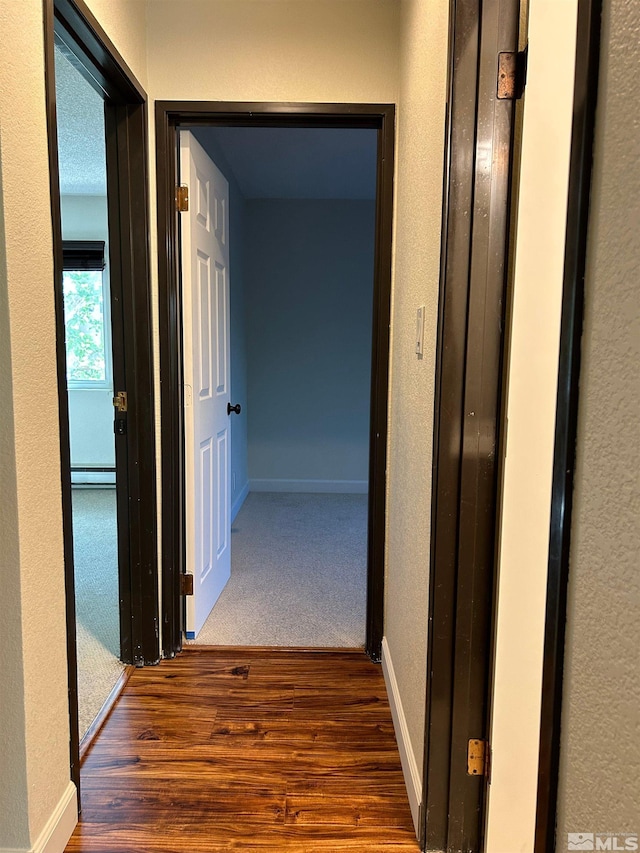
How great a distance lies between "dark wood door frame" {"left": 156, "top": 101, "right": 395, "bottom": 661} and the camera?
79.9 inches

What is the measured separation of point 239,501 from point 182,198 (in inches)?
107

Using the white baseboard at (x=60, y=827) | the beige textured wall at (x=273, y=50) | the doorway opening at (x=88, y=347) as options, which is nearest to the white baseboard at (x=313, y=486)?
the doorway opening at (x=88, y=347)

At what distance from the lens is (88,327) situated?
5.04 metres

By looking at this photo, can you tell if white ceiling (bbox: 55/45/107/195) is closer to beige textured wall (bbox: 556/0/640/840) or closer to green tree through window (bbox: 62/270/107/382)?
green tree through window (bbox: 62/270/107/382)

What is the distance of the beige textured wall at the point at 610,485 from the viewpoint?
0.46 meters

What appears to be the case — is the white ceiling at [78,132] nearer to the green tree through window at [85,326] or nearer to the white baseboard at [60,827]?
the green tree through window at [85,326]

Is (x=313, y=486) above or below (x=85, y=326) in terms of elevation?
below

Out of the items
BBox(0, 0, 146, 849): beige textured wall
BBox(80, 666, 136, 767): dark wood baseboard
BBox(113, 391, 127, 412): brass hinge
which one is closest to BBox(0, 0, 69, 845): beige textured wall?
BBox(0, 0, 146, 849): beige textured wall

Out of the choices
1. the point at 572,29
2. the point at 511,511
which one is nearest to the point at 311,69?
the point at 572,29

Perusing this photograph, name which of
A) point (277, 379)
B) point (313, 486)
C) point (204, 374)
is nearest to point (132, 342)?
point (204, 374)

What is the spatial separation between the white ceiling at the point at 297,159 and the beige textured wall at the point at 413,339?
1096 mm

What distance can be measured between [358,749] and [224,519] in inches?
52.9

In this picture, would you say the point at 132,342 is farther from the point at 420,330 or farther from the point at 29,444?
the point at 420,330

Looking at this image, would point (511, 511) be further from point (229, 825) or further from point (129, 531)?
point (129, 531)
